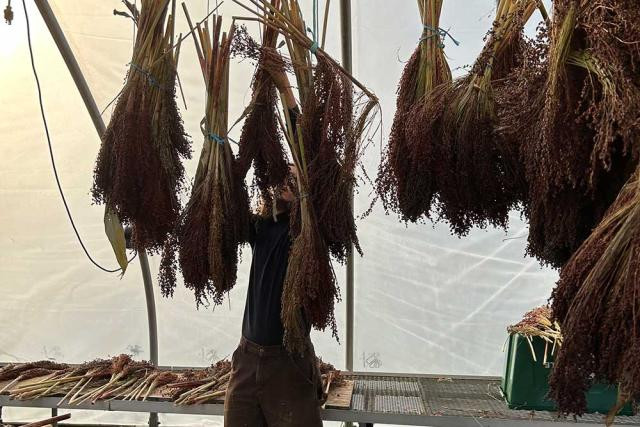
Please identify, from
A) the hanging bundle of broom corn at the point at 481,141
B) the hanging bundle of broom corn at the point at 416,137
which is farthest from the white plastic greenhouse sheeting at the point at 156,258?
the hanging bundle of broom corn at the point at 481,141

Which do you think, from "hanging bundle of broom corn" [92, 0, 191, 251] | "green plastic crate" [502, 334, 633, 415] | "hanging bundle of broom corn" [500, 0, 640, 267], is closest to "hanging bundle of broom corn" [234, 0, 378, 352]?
"hanging bundle of broom corn" [92, 0, 191, 251]

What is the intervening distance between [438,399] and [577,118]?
6.54ft

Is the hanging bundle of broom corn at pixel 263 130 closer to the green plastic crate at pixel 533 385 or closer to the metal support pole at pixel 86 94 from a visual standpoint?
the metal support pole at pixel 86 94

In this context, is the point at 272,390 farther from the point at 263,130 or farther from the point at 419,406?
the point at 263,130

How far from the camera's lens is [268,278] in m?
2.04

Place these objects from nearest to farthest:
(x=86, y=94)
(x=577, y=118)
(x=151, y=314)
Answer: (x=577, y=118) → (x=86, y=94) → (x=151, y=314)

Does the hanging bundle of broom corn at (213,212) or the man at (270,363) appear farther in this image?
the man at (270,363)

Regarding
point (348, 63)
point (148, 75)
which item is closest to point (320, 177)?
point (148, 75)

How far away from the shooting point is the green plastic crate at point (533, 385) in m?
2.32

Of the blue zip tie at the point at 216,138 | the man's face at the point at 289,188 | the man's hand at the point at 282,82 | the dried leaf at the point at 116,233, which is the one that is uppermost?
the man's hand at the point at 282,82

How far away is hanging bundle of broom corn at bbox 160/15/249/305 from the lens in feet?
5.59

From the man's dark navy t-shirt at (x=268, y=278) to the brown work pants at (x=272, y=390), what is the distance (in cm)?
5

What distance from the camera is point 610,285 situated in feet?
3.02

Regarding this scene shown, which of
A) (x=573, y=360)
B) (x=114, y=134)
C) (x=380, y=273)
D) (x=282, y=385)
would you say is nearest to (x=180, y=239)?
(x=114, y=134)
